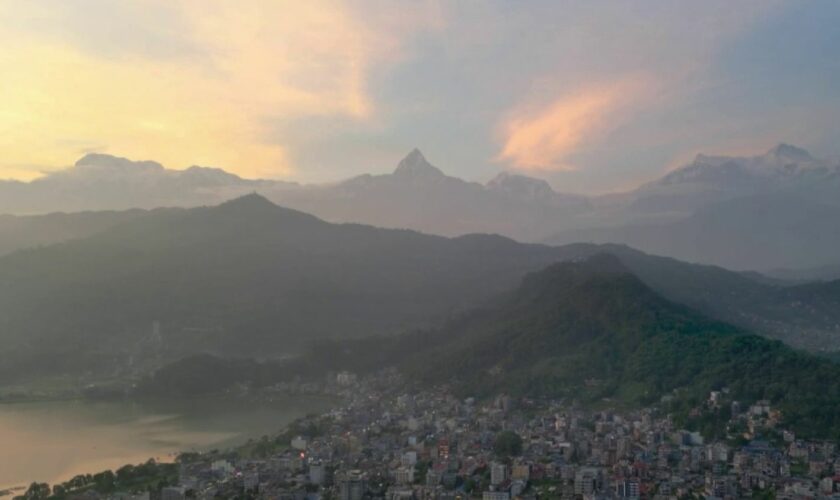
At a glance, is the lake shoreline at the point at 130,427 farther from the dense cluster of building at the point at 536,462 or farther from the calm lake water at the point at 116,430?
the dense cluster of building at the point at 536,462

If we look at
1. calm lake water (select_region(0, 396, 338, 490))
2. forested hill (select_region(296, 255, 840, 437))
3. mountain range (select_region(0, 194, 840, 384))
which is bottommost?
calm lake water (select_region(0, 396, 338, 490))

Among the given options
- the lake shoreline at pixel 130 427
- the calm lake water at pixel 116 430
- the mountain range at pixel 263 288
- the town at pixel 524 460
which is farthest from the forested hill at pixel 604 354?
the mountain range at pixel 263 288

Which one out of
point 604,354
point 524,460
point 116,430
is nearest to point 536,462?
point 524,460

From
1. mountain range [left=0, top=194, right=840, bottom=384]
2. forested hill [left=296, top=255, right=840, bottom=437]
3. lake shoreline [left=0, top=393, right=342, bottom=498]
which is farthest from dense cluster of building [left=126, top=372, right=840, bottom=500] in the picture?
mountain range [left=0, top=194, right=840, bottom=384]

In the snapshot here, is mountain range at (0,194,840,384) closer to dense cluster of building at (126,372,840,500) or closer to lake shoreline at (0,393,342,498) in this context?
lake shoreline at (0,393,342,498)

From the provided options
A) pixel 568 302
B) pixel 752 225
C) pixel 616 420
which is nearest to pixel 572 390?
pixel 616 420

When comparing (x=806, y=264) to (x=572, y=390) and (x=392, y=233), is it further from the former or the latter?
(x=572, y=390)
